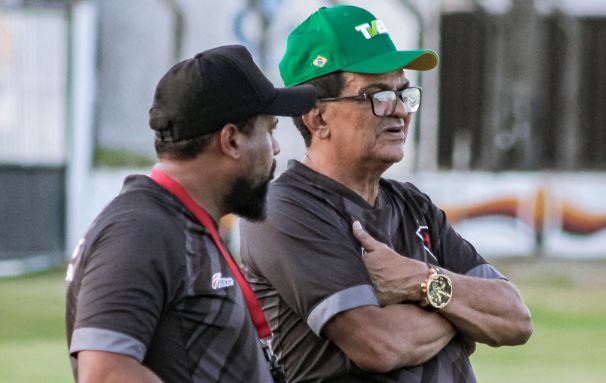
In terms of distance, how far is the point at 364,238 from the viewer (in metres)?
4.16

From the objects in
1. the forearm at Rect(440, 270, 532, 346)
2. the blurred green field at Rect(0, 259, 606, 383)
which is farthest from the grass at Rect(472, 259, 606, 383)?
the forearm at Rect(440, 270, 532, 346)

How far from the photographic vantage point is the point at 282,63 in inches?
178

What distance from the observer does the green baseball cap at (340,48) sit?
4.34 metres

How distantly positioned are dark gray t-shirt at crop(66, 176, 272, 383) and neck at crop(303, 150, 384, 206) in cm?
100

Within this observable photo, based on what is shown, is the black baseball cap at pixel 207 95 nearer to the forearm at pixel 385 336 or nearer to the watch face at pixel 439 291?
the forearm at pixel 385 336

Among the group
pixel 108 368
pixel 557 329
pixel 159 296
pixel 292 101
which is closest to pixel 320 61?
pixel 292 101

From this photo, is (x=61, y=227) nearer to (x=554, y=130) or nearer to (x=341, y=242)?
(x=554, y=130)

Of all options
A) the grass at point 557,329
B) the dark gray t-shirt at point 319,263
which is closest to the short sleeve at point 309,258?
the dark gray t-shirt at point 319,263

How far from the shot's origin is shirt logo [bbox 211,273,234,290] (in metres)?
3.33

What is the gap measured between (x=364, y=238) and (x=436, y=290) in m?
0.26

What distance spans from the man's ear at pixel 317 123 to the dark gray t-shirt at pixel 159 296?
1.07 metres

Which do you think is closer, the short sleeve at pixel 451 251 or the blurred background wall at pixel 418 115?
the short sleeve at pixel 451 251

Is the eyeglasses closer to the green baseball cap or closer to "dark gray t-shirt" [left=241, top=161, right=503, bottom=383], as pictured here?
the green baseball cap

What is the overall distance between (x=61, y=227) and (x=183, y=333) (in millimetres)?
13699
